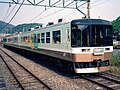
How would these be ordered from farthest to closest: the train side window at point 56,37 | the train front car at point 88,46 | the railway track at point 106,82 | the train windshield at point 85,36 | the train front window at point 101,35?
the train side window at point 56,37 → the train front window at point 101,35 → the train windshield at point 85,36 → the train front car at point 88,46 → the railway track at point 106,82

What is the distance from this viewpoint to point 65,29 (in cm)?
1188

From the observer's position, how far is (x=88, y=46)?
434 inches

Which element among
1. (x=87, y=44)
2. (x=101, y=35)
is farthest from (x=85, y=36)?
(x=101, y=35)


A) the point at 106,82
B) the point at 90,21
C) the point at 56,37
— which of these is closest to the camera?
the point at 106,82

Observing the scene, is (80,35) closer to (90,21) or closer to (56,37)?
(90,21)

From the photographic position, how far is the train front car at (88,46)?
35.9ft

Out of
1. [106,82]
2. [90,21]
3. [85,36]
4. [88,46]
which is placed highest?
[90,21]

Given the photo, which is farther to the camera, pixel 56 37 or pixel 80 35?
pixel 56 37

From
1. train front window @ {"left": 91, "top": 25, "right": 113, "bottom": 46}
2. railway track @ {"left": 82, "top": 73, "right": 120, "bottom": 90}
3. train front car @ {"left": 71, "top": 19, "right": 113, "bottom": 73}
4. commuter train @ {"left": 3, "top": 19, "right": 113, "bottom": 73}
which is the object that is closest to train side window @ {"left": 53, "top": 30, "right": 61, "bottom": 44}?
commuter train @ {"left": 3, "top": 19, "right": 113, "bottom": 73}

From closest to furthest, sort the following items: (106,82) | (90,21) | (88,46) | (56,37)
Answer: (106,82) < (88,46) < (90,21) < (56,37)

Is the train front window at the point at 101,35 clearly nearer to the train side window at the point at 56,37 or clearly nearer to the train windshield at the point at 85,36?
the train windshield at the point at 85,36

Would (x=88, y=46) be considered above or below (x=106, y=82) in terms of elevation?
above

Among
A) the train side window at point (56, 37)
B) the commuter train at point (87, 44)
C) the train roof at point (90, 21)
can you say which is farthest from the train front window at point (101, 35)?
the train side window at point (56, 37)

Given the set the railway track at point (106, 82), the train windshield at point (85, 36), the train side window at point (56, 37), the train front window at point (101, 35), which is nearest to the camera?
the railway track at point (106, 82)
